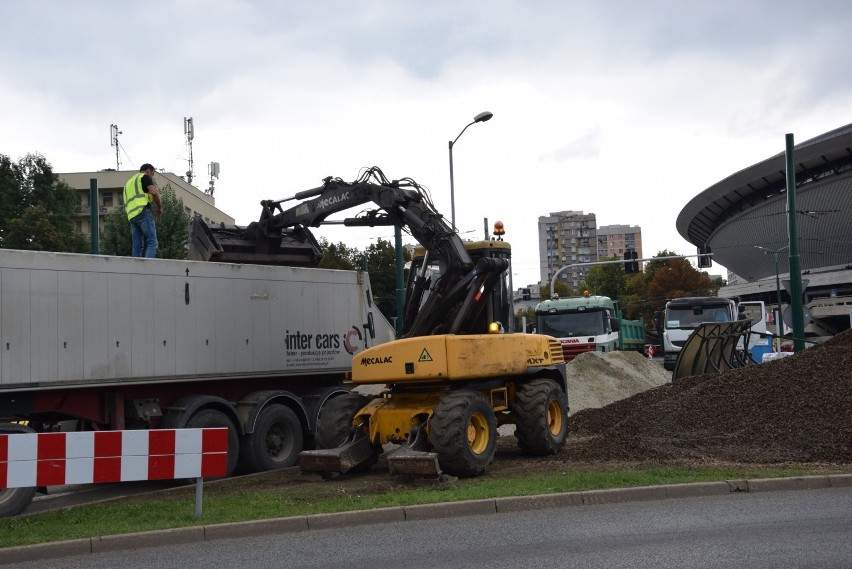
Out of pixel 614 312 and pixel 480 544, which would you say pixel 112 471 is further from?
pixel 614 312

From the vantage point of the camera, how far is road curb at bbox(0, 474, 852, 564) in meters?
8.24

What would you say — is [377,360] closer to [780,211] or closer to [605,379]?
[605,379]

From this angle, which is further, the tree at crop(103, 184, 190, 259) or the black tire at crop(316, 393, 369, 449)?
the tree at crop(103, 184, 190, 259)

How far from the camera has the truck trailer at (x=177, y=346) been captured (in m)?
11.1

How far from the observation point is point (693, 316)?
125 ft

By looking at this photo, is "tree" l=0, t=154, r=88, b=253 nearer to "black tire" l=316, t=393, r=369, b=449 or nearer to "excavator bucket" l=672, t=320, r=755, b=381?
"excavator bucket" l=672, t=320, r=755, b=381

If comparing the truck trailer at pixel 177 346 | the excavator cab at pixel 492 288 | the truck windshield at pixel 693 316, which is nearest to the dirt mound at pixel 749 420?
the excavator cab at pixel 492 288

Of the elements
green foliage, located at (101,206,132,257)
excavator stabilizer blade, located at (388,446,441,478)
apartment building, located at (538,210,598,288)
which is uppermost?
apartment building, located at (538,210,598,288)

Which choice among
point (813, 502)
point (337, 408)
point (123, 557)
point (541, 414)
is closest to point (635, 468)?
point (541, 414)

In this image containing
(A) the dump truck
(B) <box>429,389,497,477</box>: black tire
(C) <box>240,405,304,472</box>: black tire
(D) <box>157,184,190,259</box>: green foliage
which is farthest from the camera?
(D) <box>157,184,190,259</box>: green foliage

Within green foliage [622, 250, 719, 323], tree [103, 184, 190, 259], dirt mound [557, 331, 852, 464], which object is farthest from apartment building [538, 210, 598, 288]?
dirt mound [557, 331, 852, 464]

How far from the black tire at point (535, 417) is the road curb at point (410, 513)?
329cm

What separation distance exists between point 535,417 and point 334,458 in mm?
3117

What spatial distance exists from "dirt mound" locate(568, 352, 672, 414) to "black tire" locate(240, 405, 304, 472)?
426 inches
